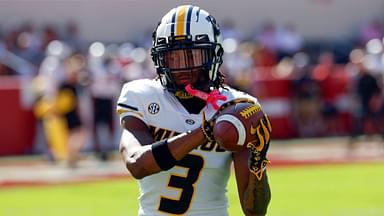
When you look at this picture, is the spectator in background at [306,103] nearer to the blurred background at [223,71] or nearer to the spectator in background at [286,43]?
the blurred background at [223,71]

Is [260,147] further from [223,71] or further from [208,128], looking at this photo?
[223,71]

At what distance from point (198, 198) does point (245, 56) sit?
13454mm

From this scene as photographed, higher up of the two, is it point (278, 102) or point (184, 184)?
point (184, 184)

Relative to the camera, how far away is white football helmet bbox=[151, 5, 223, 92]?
3.81 metres

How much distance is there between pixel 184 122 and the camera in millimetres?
3922

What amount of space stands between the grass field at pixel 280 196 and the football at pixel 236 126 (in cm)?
543

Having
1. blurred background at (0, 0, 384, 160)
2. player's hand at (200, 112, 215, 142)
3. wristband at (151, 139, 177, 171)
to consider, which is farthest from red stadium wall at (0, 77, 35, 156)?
player's hand at (200, 112, 215, 142)

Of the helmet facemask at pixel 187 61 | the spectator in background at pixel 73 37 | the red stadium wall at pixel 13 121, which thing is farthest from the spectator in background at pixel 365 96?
the helmet facemask at pixel 187 61

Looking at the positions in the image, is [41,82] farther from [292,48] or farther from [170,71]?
[170,71]

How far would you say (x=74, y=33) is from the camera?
18.7 metres

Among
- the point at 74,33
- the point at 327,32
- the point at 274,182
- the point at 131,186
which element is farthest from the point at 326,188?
the point at 327,32

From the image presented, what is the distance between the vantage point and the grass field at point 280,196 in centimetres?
935

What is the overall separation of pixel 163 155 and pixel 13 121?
488 inches

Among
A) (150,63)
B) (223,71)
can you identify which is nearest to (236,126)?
(223,71)
